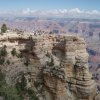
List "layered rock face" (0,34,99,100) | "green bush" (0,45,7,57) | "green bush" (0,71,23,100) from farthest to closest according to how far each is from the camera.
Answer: "green bush" (0,45,7,57) < "layered rock face" (0,34,99,100) < "green bush" (0,71,23,100)

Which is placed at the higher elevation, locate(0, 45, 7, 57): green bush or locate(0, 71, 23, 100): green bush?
locate(0, 45, 7, 57): green bush

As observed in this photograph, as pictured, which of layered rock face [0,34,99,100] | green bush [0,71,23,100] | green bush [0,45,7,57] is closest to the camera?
green bush [0,71,23,100]

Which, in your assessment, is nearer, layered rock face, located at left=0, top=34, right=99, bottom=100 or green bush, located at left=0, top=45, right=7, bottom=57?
layered rock face, located at left=0, top=34, right=99, bottom=100

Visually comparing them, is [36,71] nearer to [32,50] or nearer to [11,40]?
[32,50]

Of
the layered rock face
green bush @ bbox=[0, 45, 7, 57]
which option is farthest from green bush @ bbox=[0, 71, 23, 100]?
green bush @ bbox=[0, 45, 7, 57]

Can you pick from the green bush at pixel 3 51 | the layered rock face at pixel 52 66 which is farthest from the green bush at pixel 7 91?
the green bush at pixel 3 51

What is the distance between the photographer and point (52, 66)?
39.3 metres

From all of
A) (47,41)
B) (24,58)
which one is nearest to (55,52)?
(47,41)

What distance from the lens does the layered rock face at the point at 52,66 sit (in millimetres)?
37594

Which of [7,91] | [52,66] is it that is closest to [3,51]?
[52,66]

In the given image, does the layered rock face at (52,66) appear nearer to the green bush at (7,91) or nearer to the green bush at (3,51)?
the green bush at (3,51)

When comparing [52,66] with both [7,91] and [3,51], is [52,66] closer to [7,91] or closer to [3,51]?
[3,51]

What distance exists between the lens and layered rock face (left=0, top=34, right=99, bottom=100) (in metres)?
37.6

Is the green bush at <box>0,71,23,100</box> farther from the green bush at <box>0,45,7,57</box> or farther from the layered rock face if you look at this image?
the green bush at <box>0,45,7,57</box>
